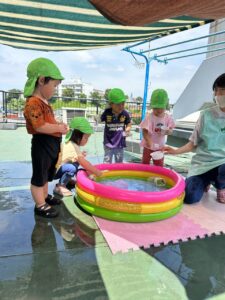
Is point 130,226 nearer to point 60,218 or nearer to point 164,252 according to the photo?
point 164,252

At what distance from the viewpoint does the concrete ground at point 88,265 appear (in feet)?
5.57

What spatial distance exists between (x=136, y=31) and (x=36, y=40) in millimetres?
1679

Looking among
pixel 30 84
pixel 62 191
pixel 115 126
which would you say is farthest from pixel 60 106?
pixel 30 84

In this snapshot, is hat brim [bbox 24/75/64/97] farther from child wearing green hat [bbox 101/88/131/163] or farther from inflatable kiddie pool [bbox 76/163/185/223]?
child wearing green hat [bbox 101/88/131/163]

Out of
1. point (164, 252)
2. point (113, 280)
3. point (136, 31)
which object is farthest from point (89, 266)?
point (136, 31)

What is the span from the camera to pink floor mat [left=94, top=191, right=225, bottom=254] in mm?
2303

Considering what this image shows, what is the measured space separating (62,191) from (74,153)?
595 millimetres

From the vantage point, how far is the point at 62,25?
140 inches

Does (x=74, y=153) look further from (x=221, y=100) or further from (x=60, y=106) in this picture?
(x=60, y=106)

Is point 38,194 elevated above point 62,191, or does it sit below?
above

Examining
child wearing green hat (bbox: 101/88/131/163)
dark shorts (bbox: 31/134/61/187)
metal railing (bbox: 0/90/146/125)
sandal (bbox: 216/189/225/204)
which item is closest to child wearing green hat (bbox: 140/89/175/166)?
child wearing green hat (bbox: 101/88/131/163)

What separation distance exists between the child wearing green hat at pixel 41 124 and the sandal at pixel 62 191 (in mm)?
629

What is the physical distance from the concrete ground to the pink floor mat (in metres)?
0.07

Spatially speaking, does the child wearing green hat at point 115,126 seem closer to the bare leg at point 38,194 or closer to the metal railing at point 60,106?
the bare leg at point 38,194
